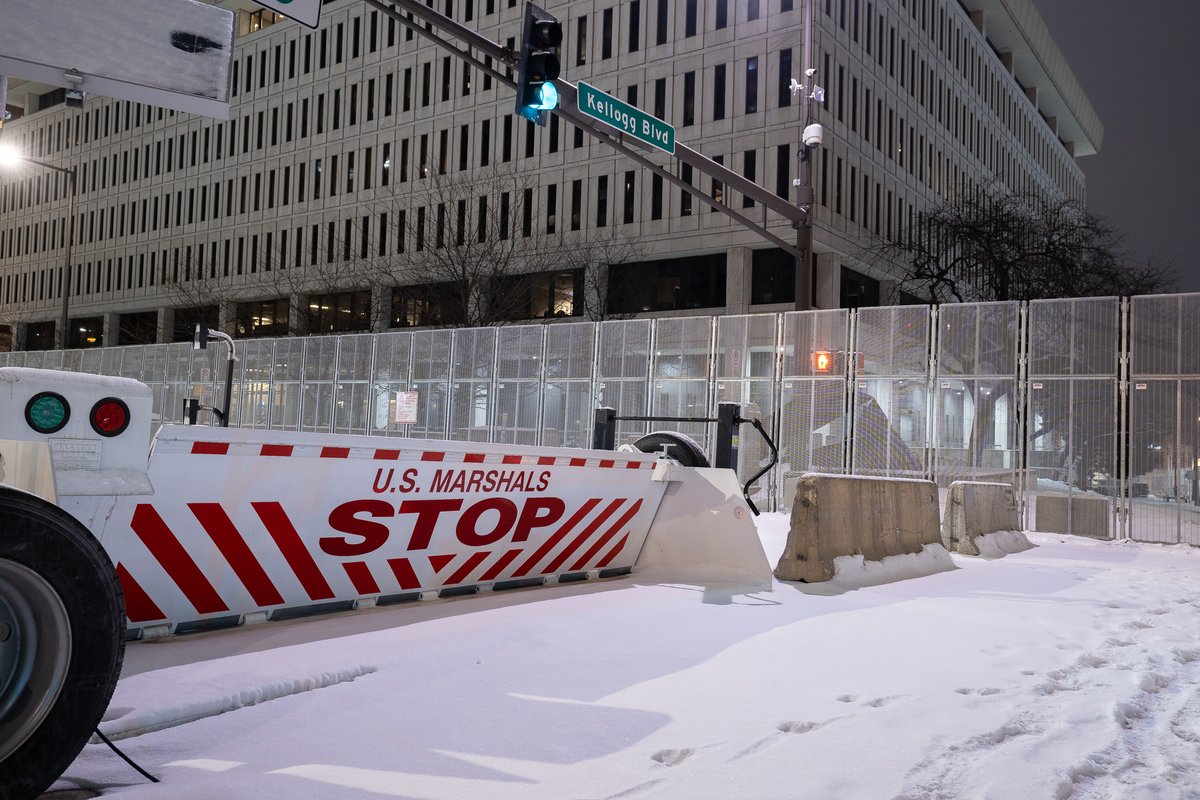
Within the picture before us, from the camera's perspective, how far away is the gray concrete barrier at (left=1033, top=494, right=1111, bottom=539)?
16.3 m

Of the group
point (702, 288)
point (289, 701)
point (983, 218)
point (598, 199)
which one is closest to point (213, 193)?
point (598, 199)

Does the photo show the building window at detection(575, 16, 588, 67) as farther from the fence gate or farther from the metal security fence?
the fence gate

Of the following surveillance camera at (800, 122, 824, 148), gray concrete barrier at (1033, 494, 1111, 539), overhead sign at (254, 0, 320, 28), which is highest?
surveillance camera at (800, 122, 824, 148)

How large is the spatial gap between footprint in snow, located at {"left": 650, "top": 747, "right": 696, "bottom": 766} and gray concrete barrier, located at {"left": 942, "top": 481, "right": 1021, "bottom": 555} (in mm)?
8949

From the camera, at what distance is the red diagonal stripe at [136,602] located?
5.47 m

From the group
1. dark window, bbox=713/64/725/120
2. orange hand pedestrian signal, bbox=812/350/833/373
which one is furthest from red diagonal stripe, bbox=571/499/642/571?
dark window, bbox=713/64/725/120

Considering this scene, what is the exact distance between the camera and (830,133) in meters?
41.5

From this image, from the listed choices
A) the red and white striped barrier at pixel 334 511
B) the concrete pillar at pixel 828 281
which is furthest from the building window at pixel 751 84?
the red and white striped barrier at pixel 334 511

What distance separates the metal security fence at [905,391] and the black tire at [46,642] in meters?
12.9

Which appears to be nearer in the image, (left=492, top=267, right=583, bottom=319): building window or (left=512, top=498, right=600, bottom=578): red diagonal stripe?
(left=512, top=498, right=600, bottom=578): red diagonal stripe

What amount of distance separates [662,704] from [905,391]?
49.2ft

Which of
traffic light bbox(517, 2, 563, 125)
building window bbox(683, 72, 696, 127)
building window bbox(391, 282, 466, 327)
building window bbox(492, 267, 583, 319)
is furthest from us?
building window bbox(492, 267, 583, 319)

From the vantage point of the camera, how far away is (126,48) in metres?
3.85

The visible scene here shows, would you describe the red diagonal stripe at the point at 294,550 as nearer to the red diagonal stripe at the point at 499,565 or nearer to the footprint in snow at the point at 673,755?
the red diagonal stripe at the point at 499,565
